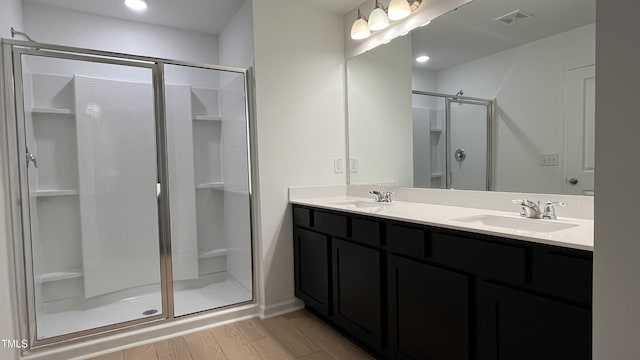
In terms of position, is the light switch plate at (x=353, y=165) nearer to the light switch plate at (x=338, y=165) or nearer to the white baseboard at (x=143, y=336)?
the light switch plate at (x=338, y=165)

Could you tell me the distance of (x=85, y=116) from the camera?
2.63 m

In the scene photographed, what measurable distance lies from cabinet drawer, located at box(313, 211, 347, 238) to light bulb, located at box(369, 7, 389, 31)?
1334mm

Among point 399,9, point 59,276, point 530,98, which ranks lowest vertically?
point 59,276

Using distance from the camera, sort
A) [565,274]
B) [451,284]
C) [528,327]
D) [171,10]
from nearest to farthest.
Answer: [565,274] → [528,327] → [451,284] → [171,10]

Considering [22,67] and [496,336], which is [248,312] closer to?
[496,336]

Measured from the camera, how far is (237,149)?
2801 millimetres

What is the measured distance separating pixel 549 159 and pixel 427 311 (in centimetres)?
92

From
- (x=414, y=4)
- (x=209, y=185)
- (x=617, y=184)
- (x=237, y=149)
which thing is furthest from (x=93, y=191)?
(x=617, y=184)

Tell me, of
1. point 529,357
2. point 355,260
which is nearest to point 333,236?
point 355,260

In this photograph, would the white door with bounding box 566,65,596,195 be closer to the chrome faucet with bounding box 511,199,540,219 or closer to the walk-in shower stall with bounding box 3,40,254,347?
the chrome faucet with bounding box 511,199,540,219

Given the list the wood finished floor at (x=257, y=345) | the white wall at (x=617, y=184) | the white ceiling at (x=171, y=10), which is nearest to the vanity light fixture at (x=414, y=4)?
the white ceiling at (x=171, y=10)

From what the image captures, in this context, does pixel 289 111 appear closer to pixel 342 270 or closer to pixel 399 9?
pixel 399 9

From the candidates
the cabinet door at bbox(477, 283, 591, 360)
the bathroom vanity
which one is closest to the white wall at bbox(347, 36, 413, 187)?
the bathroom vanity

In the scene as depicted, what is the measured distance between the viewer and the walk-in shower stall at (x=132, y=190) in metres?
2.38
